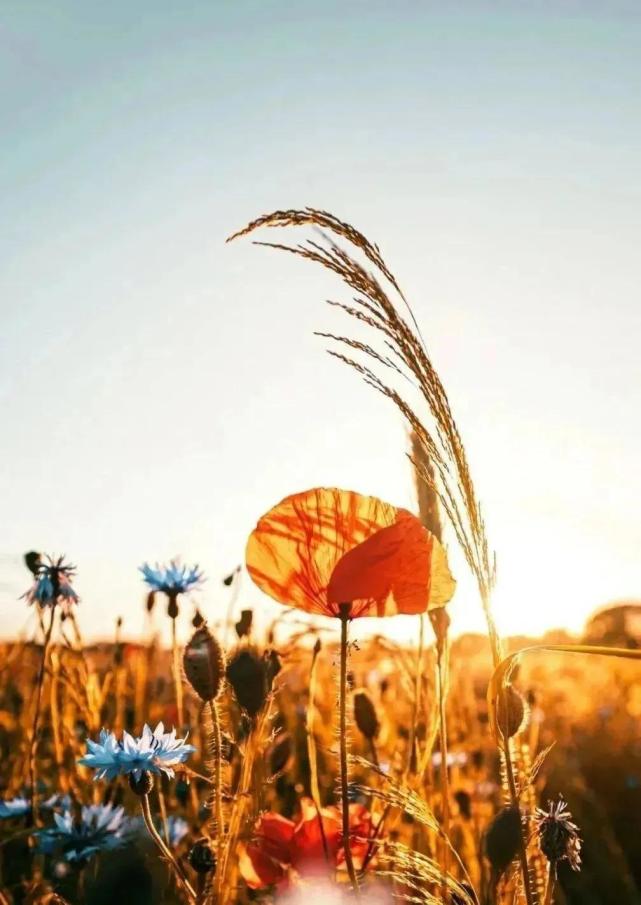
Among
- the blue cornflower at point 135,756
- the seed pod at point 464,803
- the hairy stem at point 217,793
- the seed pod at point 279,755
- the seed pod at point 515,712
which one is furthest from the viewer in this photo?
the seed pod at point 464,803

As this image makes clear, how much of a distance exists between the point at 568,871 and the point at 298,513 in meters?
1.63

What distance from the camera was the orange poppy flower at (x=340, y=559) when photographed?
3.60ft

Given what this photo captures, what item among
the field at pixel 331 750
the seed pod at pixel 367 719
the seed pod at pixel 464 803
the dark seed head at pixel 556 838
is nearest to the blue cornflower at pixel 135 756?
the field at pixel 331 750

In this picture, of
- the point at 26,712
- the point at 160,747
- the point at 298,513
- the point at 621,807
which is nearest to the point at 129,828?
the point at 160,747

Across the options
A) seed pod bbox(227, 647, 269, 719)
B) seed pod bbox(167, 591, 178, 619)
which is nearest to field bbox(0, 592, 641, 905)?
seed pod bbox(227, 647, 269, 719)

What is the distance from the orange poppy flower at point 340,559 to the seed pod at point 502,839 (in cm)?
25

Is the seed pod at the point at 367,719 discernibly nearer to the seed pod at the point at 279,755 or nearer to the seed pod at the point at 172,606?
the seed pod at the point at 279,755

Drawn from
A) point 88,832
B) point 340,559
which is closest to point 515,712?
point 340,559

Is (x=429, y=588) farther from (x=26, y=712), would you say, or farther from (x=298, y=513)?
(x=26, y=712)

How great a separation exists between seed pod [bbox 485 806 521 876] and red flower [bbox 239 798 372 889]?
194 mm

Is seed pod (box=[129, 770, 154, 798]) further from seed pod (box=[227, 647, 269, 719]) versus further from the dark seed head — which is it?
the dark seed head

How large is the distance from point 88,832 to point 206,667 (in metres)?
0.54

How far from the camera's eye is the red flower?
1.18 meters

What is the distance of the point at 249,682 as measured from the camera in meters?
1.12
